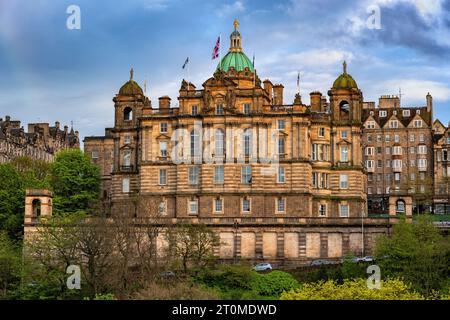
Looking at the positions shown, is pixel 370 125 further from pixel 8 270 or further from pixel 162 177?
pixel 8 270

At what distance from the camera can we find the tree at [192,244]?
3361 inches

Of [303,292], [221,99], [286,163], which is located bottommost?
[303,292]

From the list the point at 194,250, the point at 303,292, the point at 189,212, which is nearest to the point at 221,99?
the point at 189,212

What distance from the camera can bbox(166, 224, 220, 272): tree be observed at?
85375mm

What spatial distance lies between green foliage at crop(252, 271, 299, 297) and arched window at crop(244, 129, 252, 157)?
2273 cm

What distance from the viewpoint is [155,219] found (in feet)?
299

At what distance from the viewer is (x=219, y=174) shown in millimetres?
99812

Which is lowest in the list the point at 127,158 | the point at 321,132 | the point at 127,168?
the point at 127,168

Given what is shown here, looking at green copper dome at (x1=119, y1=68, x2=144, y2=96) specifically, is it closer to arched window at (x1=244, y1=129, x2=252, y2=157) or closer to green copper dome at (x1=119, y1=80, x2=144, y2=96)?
green copper dome at (x1=119, y1=80, x2=144, y2=96)

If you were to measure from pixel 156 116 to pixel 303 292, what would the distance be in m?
45.3

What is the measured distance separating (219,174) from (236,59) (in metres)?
15.6

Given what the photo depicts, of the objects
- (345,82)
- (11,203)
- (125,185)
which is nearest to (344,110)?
(345,82)

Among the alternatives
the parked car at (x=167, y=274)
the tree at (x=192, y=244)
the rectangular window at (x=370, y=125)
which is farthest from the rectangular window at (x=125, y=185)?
the rectangular window at (x=370, y=125)

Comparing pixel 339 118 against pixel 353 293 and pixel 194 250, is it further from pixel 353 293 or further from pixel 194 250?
pixel 353 293
